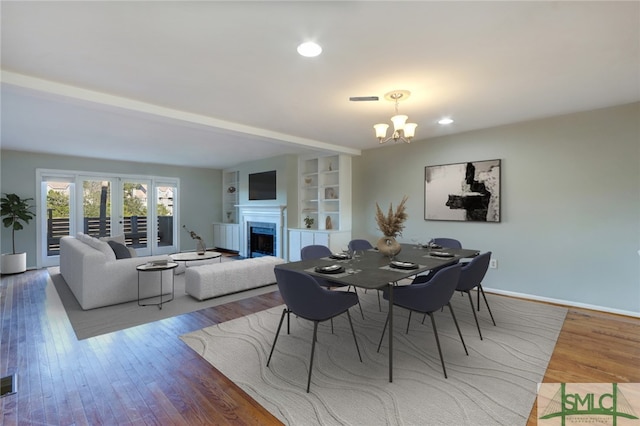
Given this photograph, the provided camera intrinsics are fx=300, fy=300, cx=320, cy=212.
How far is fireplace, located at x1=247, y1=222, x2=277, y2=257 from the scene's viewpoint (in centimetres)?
698

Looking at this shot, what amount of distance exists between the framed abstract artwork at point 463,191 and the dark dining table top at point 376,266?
118 cm

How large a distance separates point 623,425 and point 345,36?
289 centimetres

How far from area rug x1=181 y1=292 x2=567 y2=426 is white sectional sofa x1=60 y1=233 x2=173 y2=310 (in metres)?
1.53

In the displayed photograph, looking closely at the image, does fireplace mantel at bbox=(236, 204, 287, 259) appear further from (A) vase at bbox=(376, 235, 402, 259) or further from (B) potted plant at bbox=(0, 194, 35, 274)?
(B) potted plant at bbox=(0, 194, 35, 274)

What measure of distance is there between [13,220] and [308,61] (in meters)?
6.54

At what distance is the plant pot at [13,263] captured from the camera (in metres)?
5.39

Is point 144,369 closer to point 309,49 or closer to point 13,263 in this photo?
point 309,49

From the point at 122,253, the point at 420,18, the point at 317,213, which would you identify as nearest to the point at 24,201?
the point at 122,253

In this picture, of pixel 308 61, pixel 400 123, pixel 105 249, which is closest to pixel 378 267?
pixel 400 123

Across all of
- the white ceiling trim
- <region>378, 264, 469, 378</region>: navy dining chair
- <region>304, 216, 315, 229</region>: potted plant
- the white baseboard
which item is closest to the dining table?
<region>378, 264, 469, 378</region>: navy dining chair

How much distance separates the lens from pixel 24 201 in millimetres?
5746

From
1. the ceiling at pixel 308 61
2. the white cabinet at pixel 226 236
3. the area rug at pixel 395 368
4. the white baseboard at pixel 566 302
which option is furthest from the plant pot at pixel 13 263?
the white baseboard at pixel 566 302

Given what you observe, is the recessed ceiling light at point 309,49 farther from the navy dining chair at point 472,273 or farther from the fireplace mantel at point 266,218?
the fireplace mantel at point 266,218

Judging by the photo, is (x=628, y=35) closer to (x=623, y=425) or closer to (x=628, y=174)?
(x=628, y=174)
